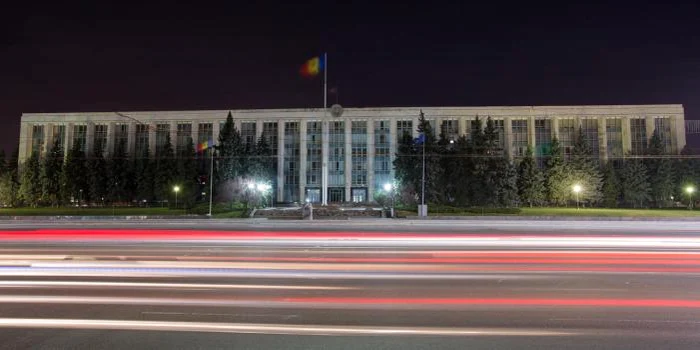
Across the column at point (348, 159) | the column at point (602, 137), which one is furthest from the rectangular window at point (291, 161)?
the column at point (602, 137)

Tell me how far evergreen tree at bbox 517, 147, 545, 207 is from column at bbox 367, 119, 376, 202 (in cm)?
2551

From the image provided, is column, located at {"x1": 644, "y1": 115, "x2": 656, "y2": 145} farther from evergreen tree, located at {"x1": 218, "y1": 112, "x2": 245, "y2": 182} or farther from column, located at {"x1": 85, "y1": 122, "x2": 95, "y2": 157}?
column, located at {"x1": 85, "y1": 122, "x2": 95, "y2": 157}

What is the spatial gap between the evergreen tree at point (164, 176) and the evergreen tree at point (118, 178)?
239 inches

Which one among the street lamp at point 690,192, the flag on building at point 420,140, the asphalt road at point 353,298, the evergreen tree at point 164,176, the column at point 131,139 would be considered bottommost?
the asphalt road at point 353,298

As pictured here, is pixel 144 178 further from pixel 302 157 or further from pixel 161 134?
pixel 302 157

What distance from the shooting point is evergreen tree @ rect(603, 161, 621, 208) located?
197 feet

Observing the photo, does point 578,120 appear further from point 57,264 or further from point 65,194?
point 65,194

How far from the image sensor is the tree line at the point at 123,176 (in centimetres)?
6209

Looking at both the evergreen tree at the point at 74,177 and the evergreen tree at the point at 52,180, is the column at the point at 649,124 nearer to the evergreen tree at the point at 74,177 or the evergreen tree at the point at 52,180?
the evergreen tree at the point at 74,177

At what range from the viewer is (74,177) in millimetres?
65688

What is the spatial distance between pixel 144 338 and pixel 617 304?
7.95 meters

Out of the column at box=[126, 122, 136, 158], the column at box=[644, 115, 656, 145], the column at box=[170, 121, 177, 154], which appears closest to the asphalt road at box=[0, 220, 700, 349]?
the column at box=[170, 121, 177, 154]

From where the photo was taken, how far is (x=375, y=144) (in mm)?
74875

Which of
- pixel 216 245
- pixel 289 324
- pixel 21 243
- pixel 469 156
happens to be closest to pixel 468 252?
pixel 289 324
